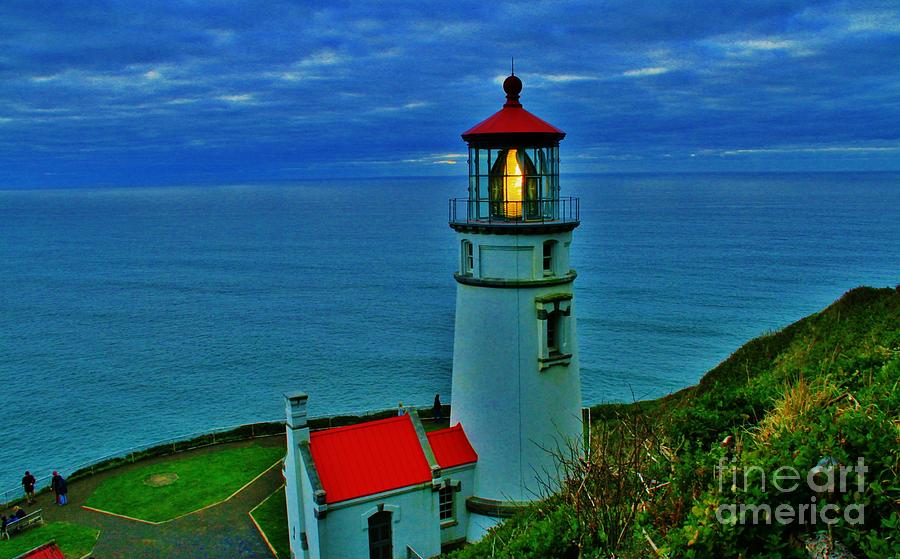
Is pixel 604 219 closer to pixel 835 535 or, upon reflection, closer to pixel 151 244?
pixel 151 244

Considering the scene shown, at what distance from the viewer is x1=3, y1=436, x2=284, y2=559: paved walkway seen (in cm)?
1764

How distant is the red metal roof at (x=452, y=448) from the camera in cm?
1611

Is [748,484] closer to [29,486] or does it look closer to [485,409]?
[485,409]

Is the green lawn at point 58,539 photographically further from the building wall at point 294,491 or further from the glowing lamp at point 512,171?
the glowing lamp at point 512,171

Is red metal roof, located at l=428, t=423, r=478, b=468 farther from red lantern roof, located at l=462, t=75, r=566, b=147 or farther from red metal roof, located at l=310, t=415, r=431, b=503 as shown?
red lantern roof, located at l=462, t=75, r=566, b=147

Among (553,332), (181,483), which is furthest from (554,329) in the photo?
(181,483)

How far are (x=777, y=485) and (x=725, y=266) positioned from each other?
2791 inches

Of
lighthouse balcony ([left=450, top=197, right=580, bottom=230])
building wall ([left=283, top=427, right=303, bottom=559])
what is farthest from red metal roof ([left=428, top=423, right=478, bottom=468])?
lighthouse balcony ([left=450, top=197, right=580, bottom=230])

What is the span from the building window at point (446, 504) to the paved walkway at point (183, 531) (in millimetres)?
4940

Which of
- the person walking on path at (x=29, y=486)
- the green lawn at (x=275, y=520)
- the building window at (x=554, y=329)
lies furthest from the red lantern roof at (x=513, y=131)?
the person walking on path at (x=29, y=486)

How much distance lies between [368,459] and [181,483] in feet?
32.0

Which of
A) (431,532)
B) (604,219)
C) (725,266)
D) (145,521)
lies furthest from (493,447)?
(604,219)

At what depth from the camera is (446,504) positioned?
16500 mm

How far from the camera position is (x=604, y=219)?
128 meters
